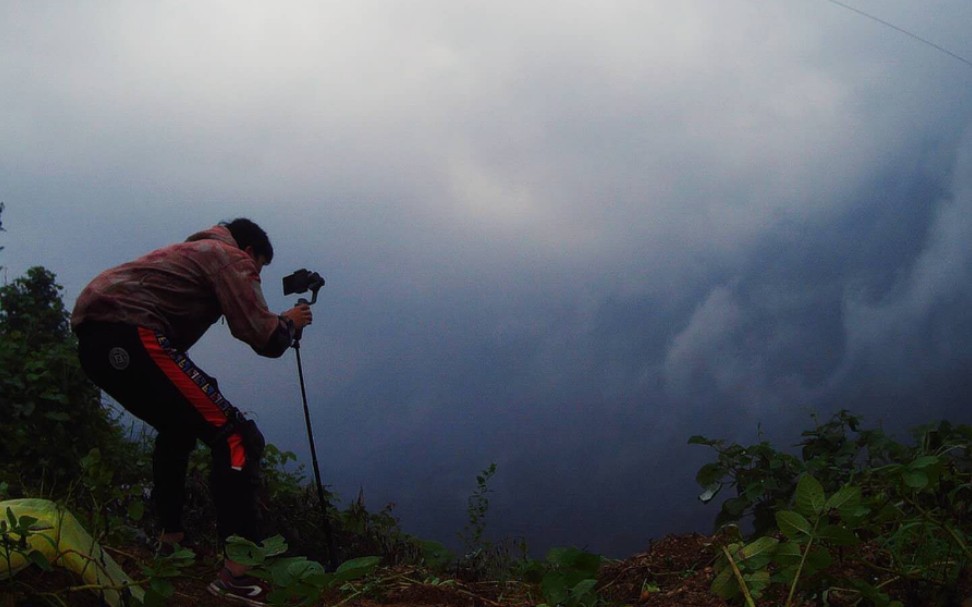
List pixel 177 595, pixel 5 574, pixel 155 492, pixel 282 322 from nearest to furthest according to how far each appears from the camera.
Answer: pixel 5 574 < pixel 177 595 < pixel 282 322 < pixel 155 492

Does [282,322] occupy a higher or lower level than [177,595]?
higher

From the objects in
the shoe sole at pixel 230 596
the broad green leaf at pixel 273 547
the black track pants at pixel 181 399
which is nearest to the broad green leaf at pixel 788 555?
the broad green leaf at pixel 273 547

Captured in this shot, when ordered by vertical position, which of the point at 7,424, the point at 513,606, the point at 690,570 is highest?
the point at 7,424

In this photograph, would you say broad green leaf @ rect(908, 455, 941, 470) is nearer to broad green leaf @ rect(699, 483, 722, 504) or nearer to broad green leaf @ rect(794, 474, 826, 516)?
broad green leaf @ rect(794, 474, 826, 516)

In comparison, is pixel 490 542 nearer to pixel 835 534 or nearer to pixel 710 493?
pixel 710 493

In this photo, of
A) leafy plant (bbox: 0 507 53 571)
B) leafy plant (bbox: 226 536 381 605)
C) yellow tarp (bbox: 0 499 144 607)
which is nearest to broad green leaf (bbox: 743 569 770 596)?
leafy plant (bbox: 226 536 381 605)

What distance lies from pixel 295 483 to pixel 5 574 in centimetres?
410

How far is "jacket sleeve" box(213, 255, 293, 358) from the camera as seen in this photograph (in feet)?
11.6

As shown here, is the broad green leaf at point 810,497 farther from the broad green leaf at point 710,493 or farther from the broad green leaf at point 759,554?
the broad green leaf at point 710,493

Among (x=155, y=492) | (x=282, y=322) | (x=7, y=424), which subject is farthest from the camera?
(x=7, y=424)

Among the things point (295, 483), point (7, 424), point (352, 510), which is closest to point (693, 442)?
point (352, 510)

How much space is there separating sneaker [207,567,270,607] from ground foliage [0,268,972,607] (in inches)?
4.4

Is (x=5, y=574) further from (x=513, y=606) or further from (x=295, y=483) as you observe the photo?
(x=295, y=483)

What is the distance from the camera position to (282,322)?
3.69 metres
